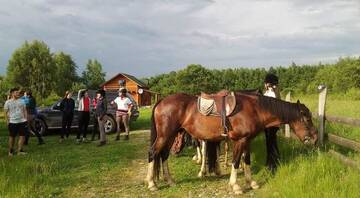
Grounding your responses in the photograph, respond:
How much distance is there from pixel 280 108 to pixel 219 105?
3.45 feet

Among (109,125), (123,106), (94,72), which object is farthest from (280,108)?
(94,72)

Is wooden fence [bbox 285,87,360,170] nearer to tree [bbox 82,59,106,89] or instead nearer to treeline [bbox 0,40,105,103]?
treeline [bbox 0,40,105,103]

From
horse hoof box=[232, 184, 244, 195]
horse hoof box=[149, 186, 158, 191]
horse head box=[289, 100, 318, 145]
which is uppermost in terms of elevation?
horse head box=[289, 100, 318, 145]

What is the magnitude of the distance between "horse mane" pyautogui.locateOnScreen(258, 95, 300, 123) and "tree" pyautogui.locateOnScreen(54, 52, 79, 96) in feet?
195

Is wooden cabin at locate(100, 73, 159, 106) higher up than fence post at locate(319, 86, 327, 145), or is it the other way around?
wooden cabin at locate(100, 73, 159, 106)

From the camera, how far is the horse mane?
746 cm

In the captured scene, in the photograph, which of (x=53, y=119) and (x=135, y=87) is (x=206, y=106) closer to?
(x=53, y=119)

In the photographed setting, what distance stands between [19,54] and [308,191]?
61.7 m

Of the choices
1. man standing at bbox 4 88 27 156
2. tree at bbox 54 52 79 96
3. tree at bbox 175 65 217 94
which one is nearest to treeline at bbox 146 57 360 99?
tree at bbox 175 65 217 94

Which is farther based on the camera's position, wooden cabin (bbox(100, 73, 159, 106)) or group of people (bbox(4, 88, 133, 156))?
wooden cabin (bbox(100, 73, 159, 106))

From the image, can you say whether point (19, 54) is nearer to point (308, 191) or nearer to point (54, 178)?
point (54, 178)

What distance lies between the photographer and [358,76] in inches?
1795

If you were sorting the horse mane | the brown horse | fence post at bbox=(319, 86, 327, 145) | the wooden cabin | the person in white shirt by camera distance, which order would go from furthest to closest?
the wooden cabin < the person in white shirt < fence post at bbox=(319, 86, 327, 145) < the horse mane < the brown horse

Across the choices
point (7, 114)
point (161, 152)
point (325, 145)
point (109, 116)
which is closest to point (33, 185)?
point (161, 152)
